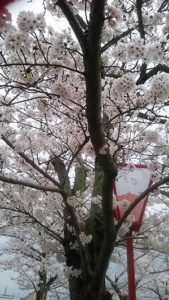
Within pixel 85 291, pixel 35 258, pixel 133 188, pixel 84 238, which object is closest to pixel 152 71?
pixel 133 188

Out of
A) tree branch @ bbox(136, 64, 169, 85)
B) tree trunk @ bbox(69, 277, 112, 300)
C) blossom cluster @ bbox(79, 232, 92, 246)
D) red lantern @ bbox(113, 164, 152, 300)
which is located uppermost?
tree branch @ bbox(136, 64, 169, 85)

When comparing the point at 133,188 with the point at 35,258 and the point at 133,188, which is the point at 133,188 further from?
the point at 35,258

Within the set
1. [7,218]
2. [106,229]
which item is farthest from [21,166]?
[106,229]

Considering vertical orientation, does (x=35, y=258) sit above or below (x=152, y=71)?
below

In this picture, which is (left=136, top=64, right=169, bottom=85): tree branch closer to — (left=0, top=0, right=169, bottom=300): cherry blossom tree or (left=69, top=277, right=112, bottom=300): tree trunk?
(left=0, top=0, right=169, bottom=300): cherry blossom tree

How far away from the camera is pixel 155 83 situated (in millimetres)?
3330

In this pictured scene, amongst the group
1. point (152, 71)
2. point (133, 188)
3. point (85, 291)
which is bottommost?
point (85, 291)

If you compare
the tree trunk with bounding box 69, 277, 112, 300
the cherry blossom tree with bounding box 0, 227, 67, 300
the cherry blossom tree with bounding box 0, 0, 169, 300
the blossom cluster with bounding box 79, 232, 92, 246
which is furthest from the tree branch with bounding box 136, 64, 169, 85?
the cherry blossom tree with bounding box 0, 227, 67, 300

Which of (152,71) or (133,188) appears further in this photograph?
(152,71)

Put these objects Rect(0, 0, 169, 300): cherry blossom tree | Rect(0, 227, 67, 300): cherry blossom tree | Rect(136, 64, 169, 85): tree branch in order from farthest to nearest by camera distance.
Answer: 1. Rect(0, 227, 67, 300): cherry blossom tree
2. Rect(136, 64, 169, 85): tree branch
3. Rect(0, 0, 169, 300): cherry blossom tree

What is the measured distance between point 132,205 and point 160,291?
11513 millimetres

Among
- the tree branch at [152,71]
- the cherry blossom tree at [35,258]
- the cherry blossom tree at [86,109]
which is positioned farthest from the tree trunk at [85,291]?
the cherry blossom tree at [35,258]

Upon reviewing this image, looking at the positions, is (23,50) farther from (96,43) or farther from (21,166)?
(21,166)

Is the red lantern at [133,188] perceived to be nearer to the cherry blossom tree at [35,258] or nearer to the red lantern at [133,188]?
the red lantern at [133,188]
